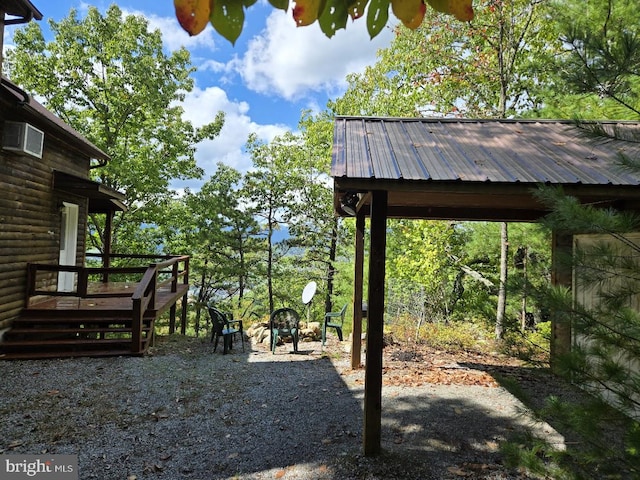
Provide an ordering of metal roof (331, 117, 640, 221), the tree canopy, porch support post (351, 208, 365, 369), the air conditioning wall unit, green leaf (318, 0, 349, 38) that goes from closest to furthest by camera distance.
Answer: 1. the tree canopy
2. green leaf (318, 0, 349, 38)
3. metal roof (331, 117, 640, 221)
4. porch support post (351, 208, 365, 369)
5. the air conditioning wall unit

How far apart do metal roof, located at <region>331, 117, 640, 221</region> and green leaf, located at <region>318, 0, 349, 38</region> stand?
1.64 meters

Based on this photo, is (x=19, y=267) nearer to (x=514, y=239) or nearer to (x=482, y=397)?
(x=482, y=397)

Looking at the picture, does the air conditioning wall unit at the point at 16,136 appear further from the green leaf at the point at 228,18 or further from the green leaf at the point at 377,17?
the green leaf at the point at 377,17

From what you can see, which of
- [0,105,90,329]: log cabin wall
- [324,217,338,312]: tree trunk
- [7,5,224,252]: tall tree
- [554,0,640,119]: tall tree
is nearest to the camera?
[554,0,640,119]: tall tree

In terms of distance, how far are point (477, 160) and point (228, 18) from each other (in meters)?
A: 3.38

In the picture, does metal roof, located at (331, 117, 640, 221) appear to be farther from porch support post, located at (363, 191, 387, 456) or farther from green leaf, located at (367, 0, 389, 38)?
green leaf, located at (367, 0, 389, 38)

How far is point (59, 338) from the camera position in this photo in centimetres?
696

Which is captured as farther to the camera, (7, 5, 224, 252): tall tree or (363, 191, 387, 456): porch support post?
(7, 5, 224, 252): tall tree

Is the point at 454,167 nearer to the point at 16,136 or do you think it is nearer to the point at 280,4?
the point at 280,4

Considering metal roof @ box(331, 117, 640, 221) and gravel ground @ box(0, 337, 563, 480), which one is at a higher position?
metal roof @ box(331, 117, 640, 221)

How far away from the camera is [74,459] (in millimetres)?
3322

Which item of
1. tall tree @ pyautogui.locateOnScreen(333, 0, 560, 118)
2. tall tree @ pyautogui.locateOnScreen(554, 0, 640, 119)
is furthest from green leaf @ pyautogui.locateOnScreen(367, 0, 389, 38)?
tall tree @ pyautogui.locateOnScreen(333, 0, 560, 118)

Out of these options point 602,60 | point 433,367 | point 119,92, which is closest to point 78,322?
point 433,367

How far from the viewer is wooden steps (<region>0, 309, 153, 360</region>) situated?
20.7ft
